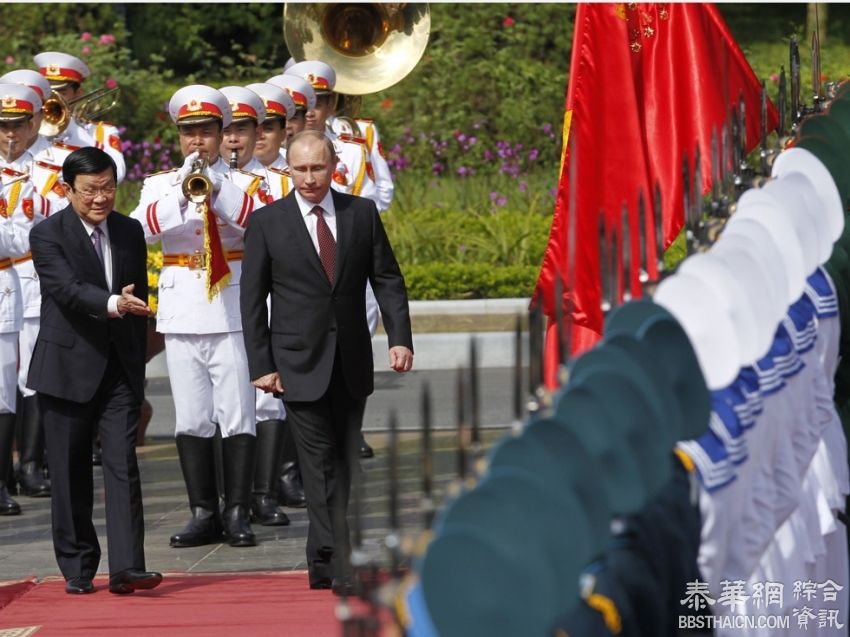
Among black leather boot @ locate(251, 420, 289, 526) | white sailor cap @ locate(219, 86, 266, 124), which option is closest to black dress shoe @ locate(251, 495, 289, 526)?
black leather boot @ locate(251, 420, 289, 526)

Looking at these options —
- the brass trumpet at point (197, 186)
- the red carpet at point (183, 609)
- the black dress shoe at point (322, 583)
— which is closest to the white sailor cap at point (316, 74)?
the brass trumpet at point (197, 186)

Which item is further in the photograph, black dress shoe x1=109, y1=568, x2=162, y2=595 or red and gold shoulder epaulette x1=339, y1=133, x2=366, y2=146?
red and gold shoulder epaulette x1=339, y1=133, x2=366, y2=146

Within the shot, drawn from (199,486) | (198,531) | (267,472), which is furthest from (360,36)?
(198,531)

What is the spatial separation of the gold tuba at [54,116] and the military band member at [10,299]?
141cm

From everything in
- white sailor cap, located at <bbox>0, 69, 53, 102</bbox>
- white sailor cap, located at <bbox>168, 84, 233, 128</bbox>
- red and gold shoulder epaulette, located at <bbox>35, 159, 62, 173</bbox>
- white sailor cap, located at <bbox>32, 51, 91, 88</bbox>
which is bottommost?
red and gold shoulder epaulette, located at <bbox>35, 159, 62, 173</bbox>

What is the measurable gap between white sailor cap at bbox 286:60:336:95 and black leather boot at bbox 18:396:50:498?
2158 millimetres

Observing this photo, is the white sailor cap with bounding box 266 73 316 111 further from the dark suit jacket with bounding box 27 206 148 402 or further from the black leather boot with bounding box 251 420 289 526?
the dark suit jacket with bounding box 27 206 148 402

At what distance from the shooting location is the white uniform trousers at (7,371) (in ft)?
29.6

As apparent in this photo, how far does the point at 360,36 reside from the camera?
1178 centimetres

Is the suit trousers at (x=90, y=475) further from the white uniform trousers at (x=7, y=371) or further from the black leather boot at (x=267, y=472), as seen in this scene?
the white uniform trousers at (x=7, y=371)

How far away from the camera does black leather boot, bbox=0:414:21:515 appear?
891cm

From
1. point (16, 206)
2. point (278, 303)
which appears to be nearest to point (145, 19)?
point (16, 206)

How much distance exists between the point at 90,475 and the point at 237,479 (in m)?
1.12

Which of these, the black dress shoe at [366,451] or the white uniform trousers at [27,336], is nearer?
the white uniform trousers at [27,336]
